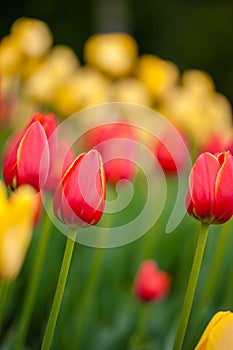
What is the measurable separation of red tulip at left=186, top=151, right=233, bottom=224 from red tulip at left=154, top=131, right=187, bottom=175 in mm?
665

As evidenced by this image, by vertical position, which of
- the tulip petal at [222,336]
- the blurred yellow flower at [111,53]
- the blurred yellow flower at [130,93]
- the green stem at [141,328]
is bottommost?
the green stem at [141,328]

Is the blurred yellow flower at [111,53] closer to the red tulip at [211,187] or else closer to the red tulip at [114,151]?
the red tulip at [114,151]

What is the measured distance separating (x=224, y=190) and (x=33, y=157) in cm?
27

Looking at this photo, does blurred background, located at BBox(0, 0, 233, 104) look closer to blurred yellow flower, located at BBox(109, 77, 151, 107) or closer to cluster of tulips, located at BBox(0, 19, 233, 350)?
cluster of tulips, located at BBox(0, 19, 233, 350)

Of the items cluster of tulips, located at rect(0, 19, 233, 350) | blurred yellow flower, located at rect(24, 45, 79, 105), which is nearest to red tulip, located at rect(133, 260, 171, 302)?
cluster of tulips, located at rect(0, 19, 233, 350)

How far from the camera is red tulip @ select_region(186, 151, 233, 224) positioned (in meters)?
1.17

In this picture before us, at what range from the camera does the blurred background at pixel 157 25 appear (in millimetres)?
7512

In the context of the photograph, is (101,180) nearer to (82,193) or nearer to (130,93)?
(82,193)

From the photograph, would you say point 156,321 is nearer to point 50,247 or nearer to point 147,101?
point 50,247

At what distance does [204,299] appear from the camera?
160 cm

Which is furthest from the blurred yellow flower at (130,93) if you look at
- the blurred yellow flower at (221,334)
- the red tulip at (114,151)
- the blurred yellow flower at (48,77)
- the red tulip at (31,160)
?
the blurred yellow flower at (221,334)

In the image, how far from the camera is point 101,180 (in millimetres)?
1139

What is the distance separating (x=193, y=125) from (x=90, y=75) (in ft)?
1.46

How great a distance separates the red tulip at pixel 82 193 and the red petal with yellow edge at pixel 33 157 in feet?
0.23
